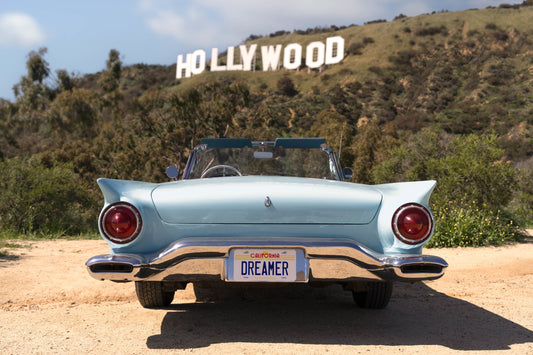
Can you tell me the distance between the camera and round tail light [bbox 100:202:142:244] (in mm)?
3115

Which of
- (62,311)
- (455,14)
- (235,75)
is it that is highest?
(455,14)

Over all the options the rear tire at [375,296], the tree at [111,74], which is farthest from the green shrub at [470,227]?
the tree at [111,74]

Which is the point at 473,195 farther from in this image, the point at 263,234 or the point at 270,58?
the point at 270,58

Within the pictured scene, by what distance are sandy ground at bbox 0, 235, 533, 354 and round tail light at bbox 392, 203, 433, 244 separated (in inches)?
27.6

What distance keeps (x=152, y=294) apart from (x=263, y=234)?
52.2 inches

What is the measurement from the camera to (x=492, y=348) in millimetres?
3277

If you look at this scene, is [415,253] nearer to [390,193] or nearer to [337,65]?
[390,193]

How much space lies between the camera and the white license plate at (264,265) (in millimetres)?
3080

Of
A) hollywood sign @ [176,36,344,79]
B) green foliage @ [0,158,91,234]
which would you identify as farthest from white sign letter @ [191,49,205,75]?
green foliage @ [0,158,91,234]

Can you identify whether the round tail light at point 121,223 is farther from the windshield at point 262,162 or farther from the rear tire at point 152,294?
the windshield at point 262,162

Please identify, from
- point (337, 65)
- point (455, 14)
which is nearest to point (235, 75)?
point (337, 65)

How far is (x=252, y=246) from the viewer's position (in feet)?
10.1

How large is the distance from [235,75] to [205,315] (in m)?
66.9

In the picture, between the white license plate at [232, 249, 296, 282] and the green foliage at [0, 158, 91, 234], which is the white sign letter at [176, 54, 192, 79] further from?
the white license plate at [232, 249, 296, 282]
